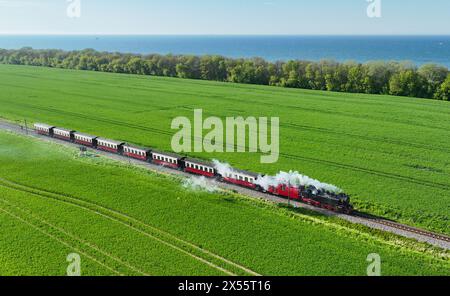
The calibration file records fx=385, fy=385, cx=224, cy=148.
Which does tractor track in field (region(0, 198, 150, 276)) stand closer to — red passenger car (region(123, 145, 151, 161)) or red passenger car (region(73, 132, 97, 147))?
red passenger car (region(123, 145, 151, 161))

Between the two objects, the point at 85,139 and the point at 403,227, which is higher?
the point at 85,139

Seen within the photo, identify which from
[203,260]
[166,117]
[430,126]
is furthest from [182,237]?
[430,126]

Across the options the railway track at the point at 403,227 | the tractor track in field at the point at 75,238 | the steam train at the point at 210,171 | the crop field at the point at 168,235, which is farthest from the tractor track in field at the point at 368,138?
the tractor track in field at the point at 75,238

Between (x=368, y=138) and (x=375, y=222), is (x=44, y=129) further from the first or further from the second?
(x=375, y=222)

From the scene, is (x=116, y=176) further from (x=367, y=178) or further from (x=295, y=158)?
(x=367, y=178)

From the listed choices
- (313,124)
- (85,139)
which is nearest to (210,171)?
(85,139)
